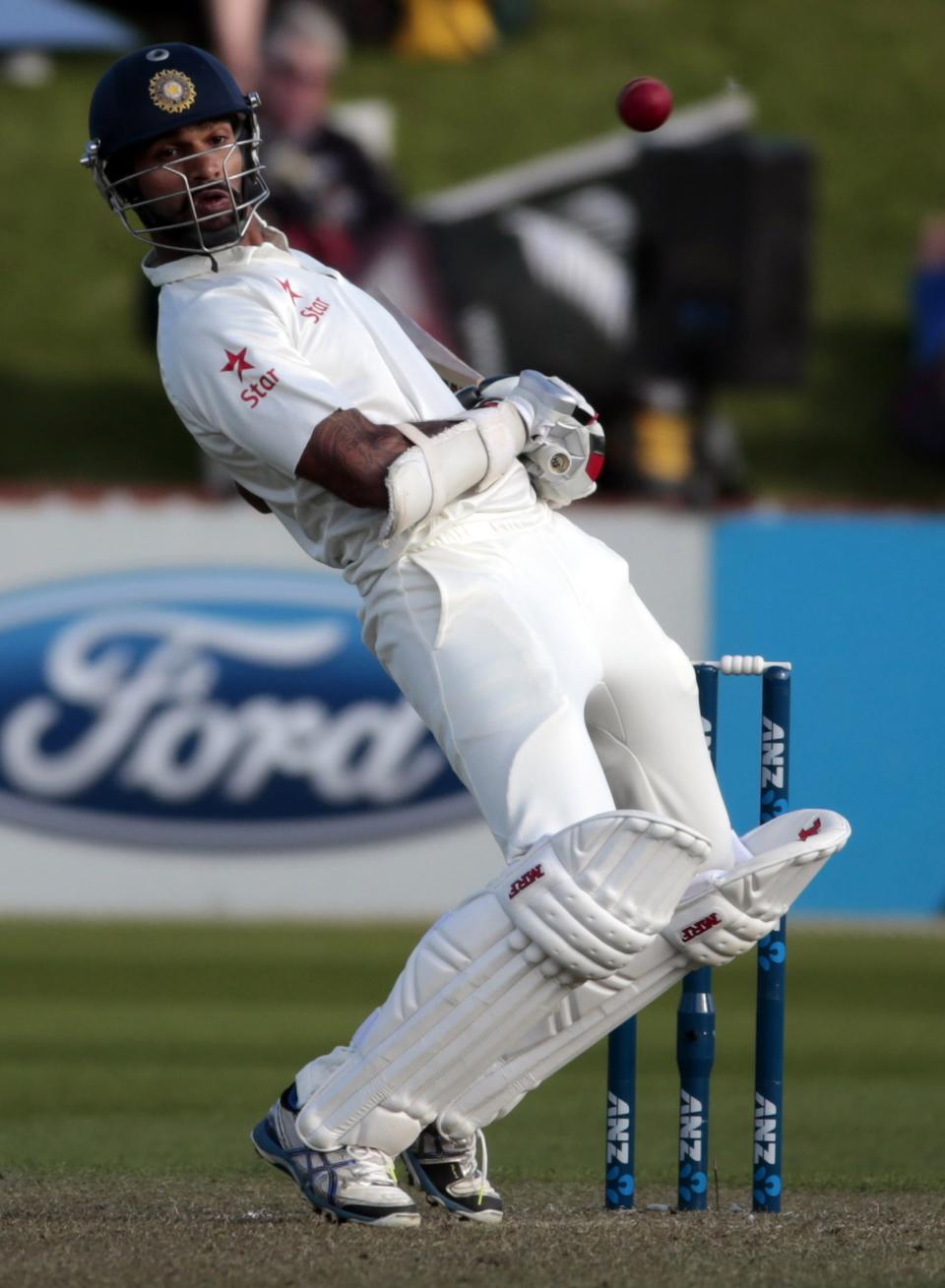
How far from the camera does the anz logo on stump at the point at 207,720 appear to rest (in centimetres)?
1134

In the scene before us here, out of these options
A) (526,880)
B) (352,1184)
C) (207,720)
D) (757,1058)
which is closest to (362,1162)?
(352,1184)

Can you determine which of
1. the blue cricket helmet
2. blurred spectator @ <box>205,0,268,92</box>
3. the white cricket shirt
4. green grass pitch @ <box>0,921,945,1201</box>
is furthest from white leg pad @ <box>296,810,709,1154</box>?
blurred spectator @ <box>205,0,268,92</box>

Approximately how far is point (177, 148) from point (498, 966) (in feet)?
5.04

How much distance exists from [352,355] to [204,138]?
46 cm

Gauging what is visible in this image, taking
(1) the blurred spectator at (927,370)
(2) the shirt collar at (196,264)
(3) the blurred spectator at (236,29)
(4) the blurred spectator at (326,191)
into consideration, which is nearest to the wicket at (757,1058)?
(2) the shirt collar at (196,264)

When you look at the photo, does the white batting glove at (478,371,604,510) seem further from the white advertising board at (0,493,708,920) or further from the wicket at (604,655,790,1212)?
the white advertising board at (0,493,708,920)

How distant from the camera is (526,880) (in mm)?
3877

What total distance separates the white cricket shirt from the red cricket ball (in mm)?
630

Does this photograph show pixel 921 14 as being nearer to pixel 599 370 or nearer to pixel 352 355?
pixel 599 370

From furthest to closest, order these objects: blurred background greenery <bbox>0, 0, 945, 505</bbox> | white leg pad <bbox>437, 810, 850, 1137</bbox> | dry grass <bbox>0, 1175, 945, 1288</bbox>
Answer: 1. blurred background greenery <bbox>0, 0, 945, 505</bbox>
2. white leg pad <bbox>437, 810, 850, 1137</bbox>
3. dry grass <bbox>0, 1175, 945, 1288</bbox>

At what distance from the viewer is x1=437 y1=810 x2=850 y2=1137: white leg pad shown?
161 inches

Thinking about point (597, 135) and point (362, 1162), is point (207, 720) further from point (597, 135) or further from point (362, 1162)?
point (597, 135)

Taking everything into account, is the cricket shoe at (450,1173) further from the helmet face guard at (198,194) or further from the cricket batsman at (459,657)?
the helmet face guard at (198,194)

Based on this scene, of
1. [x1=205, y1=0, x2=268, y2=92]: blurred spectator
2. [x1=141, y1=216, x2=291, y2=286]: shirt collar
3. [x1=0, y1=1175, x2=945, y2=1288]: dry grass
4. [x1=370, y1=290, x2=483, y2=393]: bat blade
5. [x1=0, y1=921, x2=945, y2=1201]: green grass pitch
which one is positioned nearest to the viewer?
[x1=0, y1=1175, x2=945, y2=1288]: dry grass
